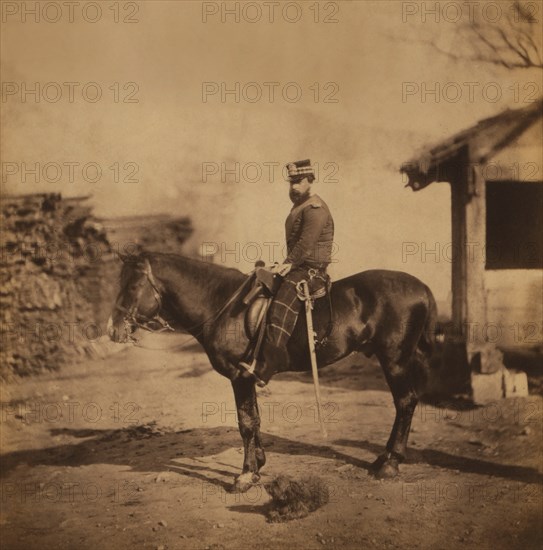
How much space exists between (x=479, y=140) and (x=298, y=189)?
5.17 feet

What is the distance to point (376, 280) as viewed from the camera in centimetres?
429

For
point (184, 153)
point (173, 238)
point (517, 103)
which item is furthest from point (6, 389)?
Result: point (517, 103)

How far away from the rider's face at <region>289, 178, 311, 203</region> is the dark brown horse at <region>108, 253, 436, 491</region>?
A: 2.29 feet

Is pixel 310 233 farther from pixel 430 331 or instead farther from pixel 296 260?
pixel 430 331

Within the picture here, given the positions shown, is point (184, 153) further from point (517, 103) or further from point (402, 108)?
Answer: point (517, 103)

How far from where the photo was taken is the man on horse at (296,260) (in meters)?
4.08

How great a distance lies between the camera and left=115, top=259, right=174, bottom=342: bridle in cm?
412

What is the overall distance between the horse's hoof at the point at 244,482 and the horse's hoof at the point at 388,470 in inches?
34.9

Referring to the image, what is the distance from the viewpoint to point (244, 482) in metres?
4.07

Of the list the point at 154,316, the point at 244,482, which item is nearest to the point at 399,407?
the point at 244,482

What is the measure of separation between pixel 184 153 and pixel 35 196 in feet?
3.96

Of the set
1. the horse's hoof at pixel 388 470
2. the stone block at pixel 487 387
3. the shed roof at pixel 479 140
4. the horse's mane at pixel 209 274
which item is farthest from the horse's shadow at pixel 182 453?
the shed roof at pixel 479 140

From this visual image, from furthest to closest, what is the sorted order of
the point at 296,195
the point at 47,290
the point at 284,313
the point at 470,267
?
the point at 470,267 → the point at 47,290 → the point at 296,195 → the point at 284,313

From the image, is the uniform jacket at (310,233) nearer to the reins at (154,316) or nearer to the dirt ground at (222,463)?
the reins at (154,316)
